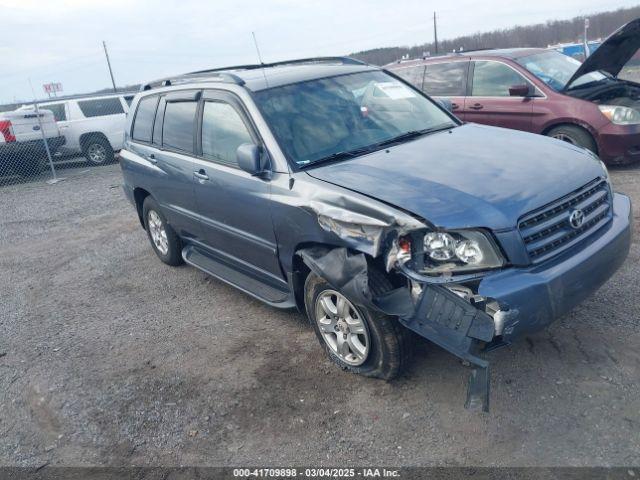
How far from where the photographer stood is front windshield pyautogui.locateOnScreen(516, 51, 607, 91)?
7543 mm

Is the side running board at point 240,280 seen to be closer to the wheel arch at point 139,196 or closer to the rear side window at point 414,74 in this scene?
the wheel arch at point 139,196

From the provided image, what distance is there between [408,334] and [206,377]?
1.48 metres

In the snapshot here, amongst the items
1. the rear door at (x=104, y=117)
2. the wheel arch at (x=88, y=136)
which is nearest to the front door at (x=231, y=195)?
the rear door at (x=104, y=117)

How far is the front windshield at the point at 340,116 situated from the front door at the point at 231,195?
0.86ft

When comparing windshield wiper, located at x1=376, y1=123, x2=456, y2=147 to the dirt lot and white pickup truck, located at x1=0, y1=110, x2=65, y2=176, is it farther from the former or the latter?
white pickup truck, located at x1=0, y1=110, x2=65, y2=176

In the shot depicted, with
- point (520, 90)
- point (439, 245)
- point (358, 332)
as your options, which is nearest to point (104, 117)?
point (520, 90)

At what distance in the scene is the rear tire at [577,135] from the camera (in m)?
7.09

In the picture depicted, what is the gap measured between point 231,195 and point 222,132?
554 mm

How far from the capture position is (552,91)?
7.30 metres

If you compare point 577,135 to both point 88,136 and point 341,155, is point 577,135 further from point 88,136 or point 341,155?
point 88,136

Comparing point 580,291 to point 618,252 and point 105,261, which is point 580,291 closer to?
point 618,252

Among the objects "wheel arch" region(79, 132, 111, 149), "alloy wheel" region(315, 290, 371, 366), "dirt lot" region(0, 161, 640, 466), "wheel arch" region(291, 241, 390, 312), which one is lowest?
"dirt lot" region(0, 161, 640, 466)

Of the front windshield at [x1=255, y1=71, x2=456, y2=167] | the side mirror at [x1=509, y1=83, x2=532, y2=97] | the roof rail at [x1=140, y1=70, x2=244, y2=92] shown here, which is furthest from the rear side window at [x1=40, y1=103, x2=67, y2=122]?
the front windshield at [x1=255, y1=71, x2=456, y2=167]

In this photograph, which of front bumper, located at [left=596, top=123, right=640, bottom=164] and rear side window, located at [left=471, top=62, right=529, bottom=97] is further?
rear side window, located at [left=471, top=62, right=529, bottom=97]
